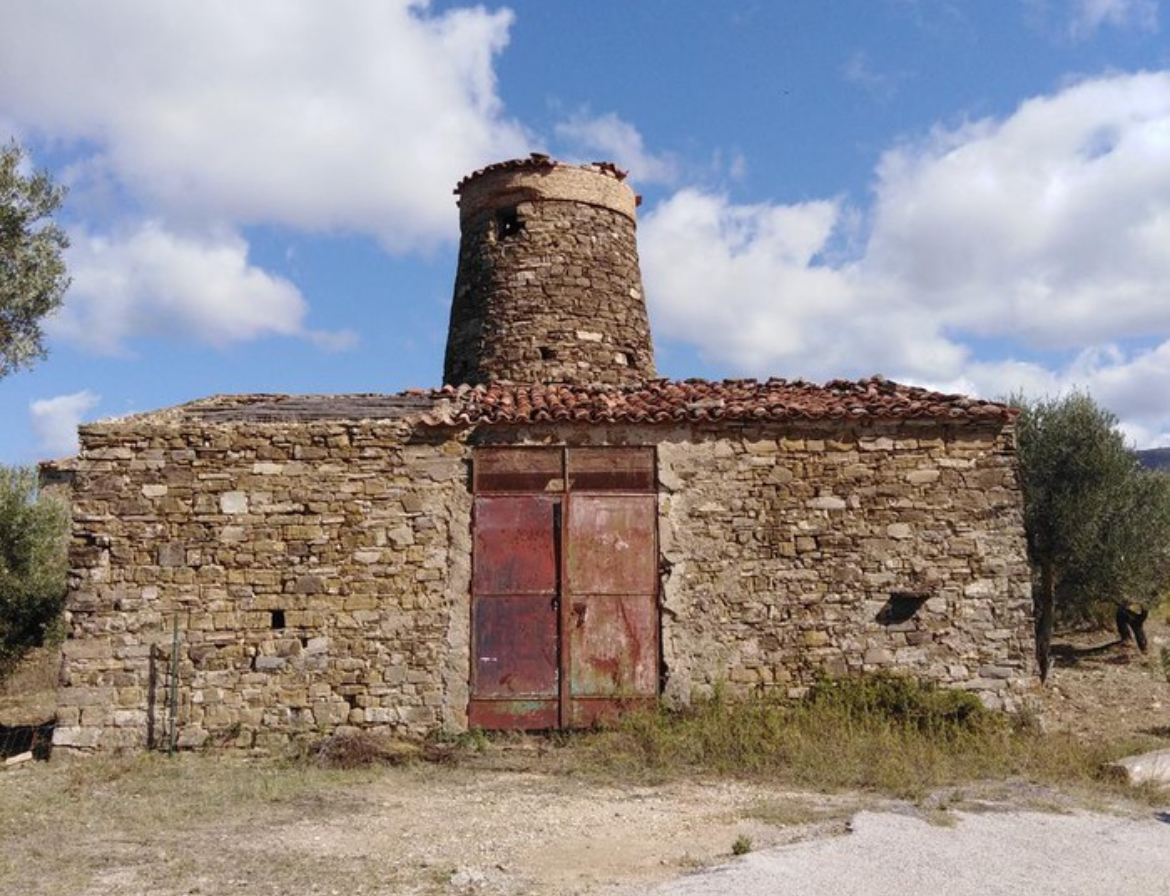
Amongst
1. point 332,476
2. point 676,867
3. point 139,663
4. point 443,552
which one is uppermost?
point 332,476

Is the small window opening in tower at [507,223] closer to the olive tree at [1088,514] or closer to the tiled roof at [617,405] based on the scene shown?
the tiled roof at [617,405]

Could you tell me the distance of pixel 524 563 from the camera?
10070 mm

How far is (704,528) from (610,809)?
3.50 m

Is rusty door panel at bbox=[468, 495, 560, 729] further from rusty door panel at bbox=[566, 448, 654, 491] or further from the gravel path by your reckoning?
the gravel path

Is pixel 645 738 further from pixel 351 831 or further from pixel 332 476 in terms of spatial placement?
pixel 332 476

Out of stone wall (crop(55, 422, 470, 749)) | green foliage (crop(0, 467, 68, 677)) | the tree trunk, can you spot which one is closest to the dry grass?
stone wall (crop(55, 422, 470, 749))

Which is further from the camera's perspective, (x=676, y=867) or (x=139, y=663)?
(x=139, y=663)

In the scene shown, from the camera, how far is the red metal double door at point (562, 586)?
984 cm

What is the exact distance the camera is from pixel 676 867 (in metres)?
5.91

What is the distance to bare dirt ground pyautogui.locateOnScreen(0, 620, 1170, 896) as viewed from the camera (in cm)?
574

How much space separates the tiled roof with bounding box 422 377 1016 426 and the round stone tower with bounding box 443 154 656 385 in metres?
2.32

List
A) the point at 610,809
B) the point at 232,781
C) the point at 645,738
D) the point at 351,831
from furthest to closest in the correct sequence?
the point at 645,738
the point at 232,781
the point at 610,809
the point at 351,831

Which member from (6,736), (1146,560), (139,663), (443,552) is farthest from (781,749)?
(1146,560)

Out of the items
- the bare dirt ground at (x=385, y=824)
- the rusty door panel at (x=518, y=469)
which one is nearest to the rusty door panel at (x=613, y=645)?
the bare dirt ground at (x=385, y=824)
